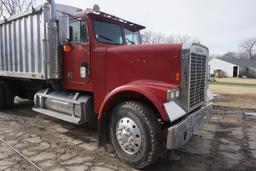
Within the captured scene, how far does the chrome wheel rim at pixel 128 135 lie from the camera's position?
144 inches

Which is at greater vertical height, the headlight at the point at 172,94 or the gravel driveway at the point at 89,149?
the headlight at the point at 172,94

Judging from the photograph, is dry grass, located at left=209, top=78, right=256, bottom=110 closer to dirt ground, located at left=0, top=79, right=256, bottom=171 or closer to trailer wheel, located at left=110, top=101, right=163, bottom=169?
dirt ground, located at left=0, top=79, right=256, bottom=171

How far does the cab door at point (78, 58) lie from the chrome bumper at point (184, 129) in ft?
7.25

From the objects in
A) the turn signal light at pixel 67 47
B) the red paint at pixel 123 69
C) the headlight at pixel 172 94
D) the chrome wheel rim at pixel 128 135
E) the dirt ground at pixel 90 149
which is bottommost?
the dirt ground at pixel 90 149

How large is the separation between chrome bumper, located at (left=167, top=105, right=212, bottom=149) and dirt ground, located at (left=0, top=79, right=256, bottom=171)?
44 centimetres

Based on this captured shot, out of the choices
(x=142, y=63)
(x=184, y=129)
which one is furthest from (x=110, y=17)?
(x=184, y=129)

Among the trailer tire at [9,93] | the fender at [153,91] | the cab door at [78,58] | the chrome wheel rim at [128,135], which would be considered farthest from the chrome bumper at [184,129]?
the trailer tire at [9,93]

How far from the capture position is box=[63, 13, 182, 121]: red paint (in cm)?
365

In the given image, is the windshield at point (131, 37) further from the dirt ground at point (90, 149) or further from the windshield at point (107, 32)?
the dirt ground at point (90, 149)

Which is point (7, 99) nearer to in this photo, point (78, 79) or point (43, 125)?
point (43, 125)

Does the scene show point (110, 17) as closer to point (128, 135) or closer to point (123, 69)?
point (123, 69)

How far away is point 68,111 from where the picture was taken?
204 inches

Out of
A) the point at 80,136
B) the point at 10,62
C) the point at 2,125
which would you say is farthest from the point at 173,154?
the point at 10,62

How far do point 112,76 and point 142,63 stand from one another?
2.36ft
